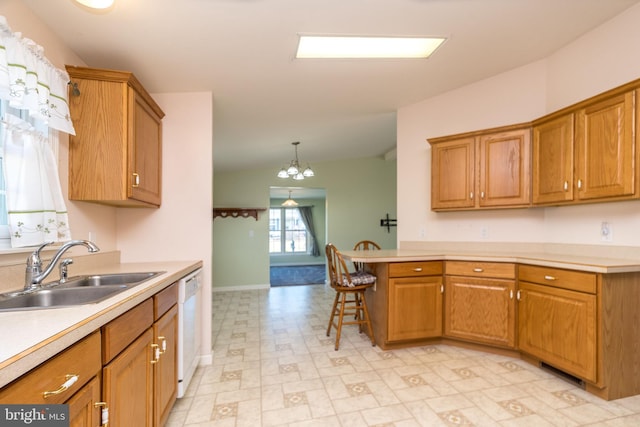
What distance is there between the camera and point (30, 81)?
4.60 ft

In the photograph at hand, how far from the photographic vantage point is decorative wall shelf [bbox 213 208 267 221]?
559 centimetres

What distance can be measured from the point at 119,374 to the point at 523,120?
3.54 meters

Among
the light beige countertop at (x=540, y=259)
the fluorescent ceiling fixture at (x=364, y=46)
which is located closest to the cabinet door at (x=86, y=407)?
the light beige countertop at (x=540, y=259)

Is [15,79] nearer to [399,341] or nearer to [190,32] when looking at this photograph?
[190,32]

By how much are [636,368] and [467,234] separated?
Answer: 1517 millimetres

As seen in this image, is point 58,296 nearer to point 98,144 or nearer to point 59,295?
point 59,295

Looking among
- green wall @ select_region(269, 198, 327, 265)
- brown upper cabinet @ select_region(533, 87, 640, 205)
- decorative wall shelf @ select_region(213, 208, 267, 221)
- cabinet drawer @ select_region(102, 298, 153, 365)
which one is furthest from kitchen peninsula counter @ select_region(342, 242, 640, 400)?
green wall @ select_region(269, 198, 327, 265)

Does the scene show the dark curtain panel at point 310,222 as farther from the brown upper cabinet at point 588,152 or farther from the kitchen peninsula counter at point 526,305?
the brown upper cabinet at point 588,152

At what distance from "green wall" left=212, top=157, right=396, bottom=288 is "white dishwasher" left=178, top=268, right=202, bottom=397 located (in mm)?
3229

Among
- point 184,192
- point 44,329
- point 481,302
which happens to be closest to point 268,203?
point 184,192

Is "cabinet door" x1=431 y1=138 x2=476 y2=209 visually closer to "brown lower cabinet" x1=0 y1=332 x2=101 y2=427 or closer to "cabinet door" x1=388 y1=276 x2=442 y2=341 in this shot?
"cabinet door" x1=388 y1=276 x2=442 y2=341

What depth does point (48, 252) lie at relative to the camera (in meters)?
1.70

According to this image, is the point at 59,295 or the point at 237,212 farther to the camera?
the point at 237,212

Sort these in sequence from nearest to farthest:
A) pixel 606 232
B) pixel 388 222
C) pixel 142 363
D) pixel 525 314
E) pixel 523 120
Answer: pixel 142 363 < pixel 606 232 < pixel 525 314 < pixel 523 120 < pixel 388 222
